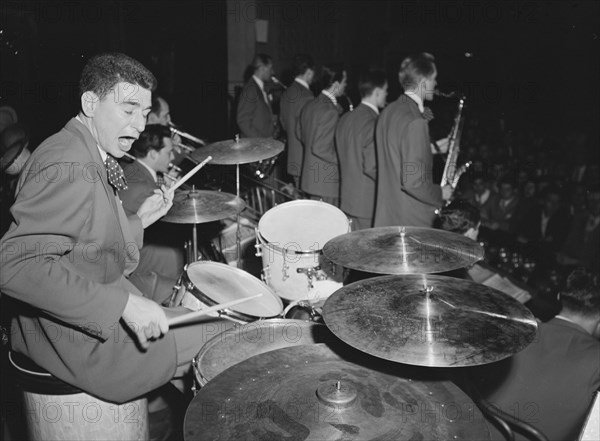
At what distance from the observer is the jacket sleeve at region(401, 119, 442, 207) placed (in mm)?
4035

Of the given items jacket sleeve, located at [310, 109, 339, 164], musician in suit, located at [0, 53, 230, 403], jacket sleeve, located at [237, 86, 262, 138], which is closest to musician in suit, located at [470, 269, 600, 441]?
musician in suit, located at [0, 53, 230, 403]

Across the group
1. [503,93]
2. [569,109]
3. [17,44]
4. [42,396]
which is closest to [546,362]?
[42,396]

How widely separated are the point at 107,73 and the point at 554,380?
7.22 ft

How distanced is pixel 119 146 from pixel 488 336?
158 centimetres

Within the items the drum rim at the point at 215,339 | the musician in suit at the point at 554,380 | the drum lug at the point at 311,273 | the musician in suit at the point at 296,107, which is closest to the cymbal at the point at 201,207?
the drum lug at the point at 311,273

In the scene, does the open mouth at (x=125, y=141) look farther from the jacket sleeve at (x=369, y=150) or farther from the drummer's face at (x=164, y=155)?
the jacket sleeve at (x=369, y=150)

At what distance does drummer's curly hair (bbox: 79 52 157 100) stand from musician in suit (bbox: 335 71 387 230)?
340cm

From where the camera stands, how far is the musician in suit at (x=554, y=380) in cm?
215

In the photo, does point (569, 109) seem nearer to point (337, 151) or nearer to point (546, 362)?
point (337, 151)

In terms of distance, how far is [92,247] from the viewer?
1.91 meters

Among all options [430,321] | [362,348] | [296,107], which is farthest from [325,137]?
[362,348]

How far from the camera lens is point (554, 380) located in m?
2.20

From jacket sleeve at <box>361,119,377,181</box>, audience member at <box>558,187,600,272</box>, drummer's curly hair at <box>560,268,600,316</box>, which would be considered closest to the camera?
drummer's curly hair at <box>560,268,600,316</box>

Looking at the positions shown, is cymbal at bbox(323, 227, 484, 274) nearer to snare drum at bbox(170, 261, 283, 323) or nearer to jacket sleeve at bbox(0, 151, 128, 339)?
snare drum at bbox(170, 261, 283, 323)
